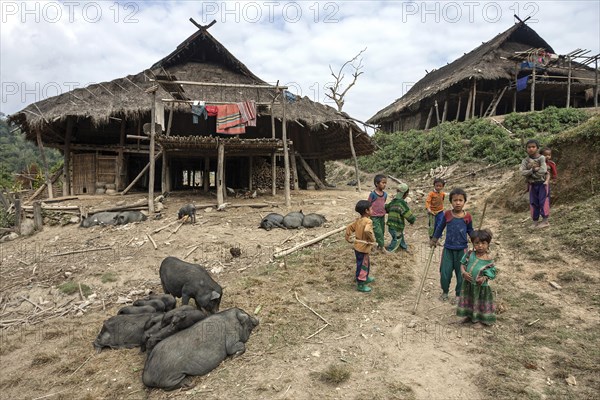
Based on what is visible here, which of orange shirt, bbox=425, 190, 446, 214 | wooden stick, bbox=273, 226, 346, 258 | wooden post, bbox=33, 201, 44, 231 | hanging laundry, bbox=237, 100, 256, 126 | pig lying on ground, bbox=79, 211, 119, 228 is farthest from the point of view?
hanging laundry, bbox=237, 100, 256, 126

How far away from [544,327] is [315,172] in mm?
14259

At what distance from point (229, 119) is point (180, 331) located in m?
9.10

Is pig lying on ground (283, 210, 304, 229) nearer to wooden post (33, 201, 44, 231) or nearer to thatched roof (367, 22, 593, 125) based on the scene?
wooden post (33, 201, 44, 231)

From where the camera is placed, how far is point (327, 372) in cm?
331

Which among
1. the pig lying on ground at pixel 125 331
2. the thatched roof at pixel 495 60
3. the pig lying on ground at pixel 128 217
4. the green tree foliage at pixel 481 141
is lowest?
the pig lying on ground at pixel 125 331

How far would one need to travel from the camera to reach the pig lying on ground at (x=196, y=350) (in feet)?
11.4

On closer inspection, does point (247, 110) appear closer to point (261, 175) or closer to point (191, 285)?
point (261, 175)

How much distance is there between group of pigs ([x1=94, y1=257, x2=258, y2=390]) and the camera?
11.6 feet

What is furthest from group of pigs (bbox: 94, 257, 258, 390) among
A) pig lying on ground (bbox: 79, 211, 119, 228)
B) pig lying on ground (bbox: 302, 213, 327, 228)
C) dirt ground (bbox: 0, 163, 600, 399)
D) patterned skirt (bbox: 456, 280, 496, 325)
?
pig lying on ground (bbox: 79, 211, 119, 228)

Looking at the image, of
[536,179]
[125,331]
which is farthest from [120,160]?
[536,179]

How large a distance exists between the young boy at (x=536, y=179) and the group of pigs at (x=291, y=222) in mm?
4708

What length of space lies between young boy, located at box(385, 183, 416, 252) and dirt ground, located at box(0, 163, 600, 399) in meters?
0.34

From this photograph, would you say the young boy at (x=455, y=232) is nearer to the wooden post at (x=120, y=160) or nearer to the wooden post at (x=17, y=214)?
the wooden post at (x=17, y=214)

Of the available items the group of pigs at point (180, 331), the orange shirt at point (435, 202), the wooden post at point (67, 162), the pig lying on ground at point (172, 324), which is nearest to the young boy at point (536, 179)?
the orange shirt at point (435, 202)
